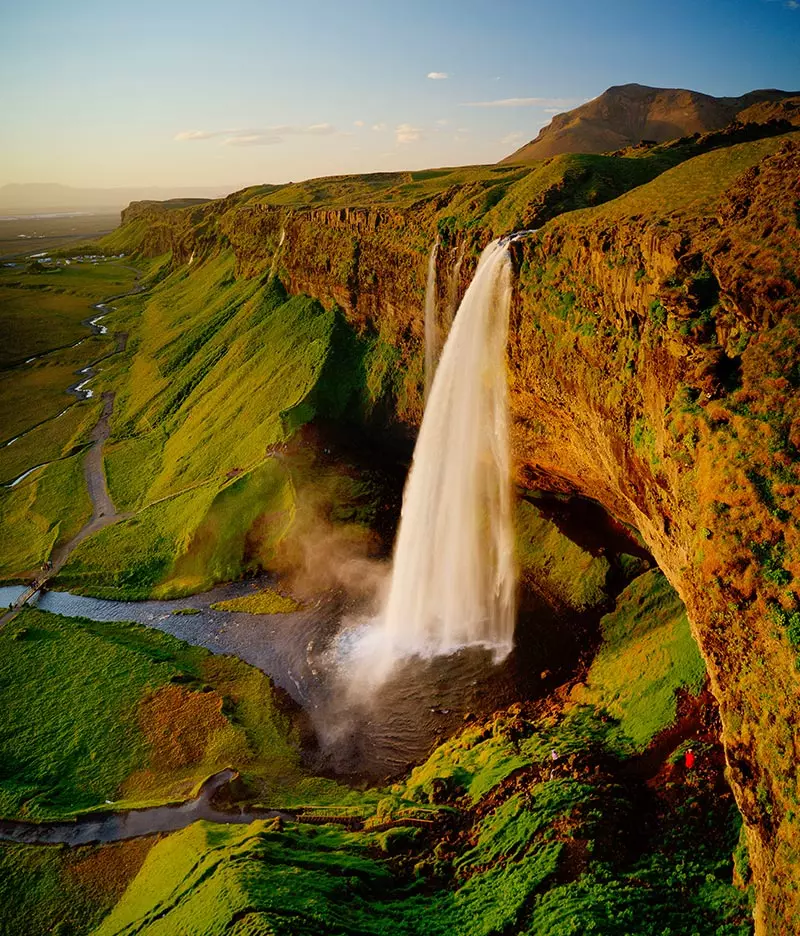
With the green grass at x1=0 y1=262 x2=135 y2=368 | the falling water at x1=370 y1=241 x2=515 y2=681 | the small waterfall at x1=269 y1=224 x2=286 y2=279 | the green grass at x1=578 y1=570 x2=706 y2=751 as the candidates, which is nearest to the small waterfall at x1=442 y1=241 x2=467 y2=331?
the falling water at x1=370 y1=241 x2=515 y2=681

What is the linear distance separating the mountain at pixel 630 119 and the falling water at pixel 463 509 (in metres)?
50.4

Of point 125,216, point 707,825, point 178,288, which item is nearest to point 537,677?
point 707,825

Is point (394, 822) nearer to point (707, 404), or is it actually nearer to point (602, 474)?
point (602, 474)

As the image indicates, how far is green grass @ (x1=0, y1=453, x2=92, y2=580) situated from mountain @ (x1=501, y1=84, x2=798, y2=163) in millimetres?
58611

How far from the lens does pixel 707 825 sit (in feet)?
45.3

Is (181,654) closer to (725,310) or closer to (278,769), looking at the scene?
(278,769)

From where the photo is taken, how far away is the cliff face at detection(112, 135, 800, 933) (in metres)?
11.0

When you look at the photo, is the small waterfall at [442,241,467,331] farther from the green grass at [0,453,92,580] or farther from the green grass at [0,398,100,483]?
the green grass at [0,398,100,483]

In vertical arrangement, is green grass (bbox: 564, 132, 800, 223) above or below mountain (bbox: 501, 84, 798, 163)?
below

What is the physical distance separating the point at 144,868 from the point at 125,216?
192496mm

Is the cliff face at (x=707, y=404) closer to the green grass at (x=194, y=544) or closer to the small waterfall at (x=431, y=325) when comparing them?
the small waterfall at (x=431, y=325)

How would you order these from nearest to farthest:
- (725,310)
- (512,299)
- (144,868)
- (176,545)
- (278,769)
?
(725,310) < (144,868) < (278,769) < (512,299) < (176,545)

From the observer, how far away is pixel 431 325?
32.5 metres

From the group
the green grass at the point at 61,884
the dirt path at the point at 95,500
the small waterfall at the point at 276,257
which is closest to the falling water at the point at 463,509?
the green grass at the point at 61,884
